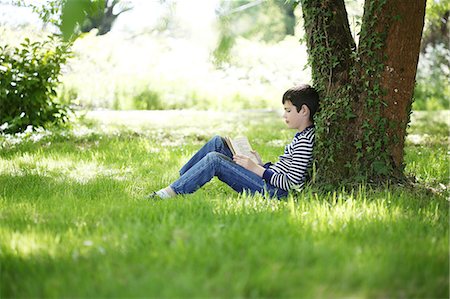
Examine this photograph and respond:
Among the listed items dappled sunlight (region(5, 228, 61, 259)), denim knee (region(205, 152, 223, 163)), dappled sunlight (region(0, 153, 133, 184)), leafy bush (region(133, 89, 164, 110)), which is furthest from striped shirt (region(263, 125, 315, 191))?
leafy bush (region(133, 89, 164, 110))

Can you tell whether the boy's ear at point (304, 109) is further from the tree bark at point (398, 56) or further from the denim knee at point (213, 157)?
the denim knee at point (213, 157)

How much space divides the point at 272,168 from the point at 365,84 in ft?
2.88

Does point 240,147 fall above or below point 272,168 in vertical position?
above

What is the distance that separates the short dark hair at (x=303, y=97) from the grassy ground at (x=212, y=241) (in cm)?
63

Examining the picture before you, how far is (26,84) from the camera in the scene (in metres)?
7.55

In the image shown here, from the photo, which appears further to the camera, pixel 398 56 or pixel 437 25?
pixel 437 25

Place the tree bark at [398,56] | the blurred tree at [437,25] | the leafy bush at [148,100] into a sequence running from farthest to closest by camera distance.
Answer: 1. the leafy bush at [148,100]
2. the blurred tree at [437,25]
3. the tree bark at [398,56]

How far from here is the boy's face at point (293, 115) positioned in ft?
13.0

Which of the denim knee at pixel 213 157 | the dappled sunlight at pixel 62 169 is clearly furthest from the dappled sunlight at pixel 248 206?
the dappled sunlight at pixel 62 169

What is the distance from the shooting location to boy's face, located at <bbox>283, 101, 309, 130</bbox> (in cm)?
396

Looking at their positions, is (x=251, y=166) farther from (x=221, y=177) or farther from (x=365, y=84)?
(x=365, y=84)

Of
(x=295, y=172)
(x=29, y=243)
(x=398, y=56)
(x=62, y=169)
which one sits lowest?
(x=29, y=243)

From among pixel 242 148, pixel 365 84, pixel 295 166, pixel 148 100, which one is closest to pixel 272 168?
pixel 295 166

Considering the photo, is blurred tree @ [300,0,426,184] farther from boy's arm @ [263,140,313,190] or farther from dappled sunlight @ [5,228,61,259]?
dappled sunlight @ [5,228,61,259]
